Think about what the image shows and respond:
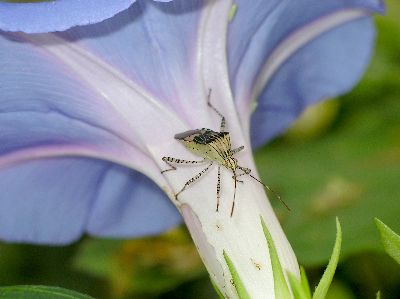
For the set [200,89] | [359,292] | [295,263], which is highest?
[200,89]

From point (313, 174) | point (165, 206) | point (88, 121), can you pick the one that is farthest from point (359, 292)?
point (88, 121)

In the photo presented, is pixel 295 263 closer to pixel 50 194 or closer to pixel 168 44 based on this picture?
pixel 168 44

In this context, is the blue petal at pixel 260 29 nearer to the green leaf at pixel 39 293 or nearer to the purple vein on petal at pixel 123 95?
the purple vein on petal at pixel 123 95

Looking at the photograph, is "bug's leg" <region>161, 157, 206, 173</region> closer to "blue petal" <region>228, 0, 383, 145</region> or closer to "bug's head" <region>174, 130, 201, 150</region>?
"bug's head" <region>174, 130, 201, 150</region>

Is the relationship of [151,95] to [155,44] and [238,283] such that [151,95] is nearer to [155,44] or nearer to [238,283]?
[155,44]

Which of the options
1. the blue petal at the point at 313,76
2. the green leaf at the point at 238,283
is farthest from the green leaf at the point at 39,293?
the blue petal at the point at 313,76

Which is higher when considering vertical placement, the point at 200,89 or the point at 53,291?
the point at 200,89

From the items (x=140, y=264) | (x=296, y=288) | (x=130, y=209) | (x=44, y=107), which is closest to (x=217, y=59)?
(x=44, y=107)

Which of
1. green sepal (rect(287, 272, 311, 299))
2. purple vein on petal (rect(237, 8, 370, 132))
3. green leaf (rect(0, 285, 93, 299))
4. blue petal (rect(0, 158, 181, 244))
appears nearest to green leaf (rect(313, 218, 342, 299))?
green sepal (rect(287, 272, 311, 299))
